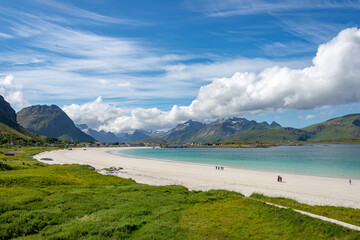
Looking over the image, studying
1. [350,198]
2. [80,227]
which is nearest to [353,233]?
[80,227]

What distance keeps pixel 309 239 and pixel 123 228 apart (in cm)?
1378

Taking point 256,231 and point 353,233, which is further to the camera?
point 256,231

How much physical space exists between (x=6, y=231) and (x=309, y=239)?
74.0ft

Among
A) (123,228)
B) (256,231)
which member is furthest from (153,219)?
(256,231)

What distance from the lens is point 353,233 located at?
1580cm

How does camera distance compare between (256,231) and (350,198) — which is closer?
(256,231)

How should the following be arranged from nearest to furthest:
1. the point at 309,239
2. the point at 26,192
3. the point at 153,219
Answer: the point at 309,239 → the point at 153,219 → the point at 26,192

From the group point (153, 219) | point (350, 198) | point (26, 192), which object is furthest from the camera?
point (350, 198)

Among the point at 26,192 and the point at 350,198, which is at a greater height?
the point at 26,192

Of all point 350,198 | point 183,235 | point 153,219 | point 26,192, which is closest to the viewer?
point 183,235

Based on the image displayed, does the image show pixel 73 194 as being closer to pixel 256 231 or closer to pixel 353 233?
pixel 256 231

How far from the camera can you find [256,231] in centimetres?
1733

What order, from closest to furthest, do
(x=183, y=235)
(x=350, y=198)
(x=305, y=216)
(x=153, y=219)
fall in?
(x=183, y=235)
(x=305, y=216)
(x=153, y=219)
(x=350, y=198)

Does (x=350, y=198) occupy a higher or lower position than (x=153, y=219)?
lower
